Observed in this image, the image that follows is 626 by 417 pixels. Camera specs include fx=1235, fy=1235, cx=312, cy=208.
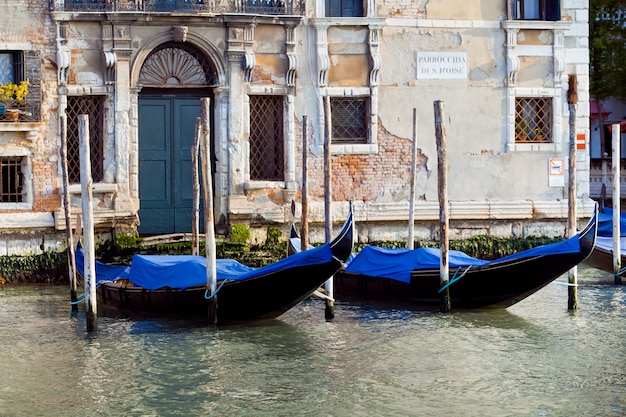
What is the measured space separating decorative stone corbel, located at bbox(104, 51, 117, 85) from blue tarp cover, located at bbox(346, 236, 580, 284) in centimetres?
282

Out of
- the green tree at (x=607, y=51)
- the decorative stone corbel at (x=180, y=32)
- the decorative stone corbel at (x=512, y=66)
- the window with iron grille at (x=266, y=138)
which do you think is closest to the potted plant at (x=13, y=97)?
A: the decorative stone corbel at (x=180, y=32)

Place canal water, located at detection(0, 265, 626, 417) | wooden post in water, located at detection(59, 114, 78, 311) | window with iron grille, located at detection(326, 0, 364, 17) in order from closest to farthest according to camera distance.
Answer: canal water, located at detection(0, 265, 626, 417), wooden post in water, located at detection(59, 114, 78, 311), window with iron grille, located at detection(326, 0, 364, 17)

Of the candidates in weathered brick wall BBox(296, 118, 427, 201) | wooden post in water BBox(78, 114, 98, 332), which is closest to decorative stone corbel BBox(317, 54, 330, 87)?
weathered brick wall BBox(296, 118, 427, 201)

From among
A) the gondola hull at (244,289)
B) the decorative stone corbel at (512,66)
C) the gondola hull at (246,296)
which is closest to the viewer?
the gondola hull at (244,289)

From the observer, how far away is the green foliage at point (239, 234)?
1172 cm

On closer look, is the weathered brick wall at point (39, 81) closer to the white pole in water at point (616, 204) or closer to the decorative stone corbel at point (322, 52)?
the decorative stone corbel at point (322, 52)

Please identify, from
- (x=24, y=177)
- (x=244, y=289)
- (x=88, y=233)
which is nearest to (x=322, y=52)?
(x=24, y=177)

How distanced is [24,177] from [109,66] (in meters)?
1.29

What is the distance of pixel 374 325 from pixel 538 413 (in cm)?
290

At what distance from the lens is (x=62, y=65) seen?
11.3 meters

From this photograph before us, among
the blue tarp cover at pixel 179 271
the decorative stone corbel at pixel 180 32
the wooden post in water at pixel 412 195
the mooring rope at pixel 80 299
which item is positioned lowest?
the mooring rope at pixel 80 299

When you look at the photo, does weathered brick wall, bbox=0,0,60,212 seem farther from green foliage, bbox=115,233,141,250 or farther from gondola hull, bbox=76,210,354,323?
gondola hull, bbox=76,210,354,323

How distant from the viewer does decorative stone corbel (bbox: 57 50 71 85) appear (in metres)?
11.3

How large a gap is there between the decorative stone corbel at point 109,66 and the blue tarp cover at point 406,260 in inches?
111
